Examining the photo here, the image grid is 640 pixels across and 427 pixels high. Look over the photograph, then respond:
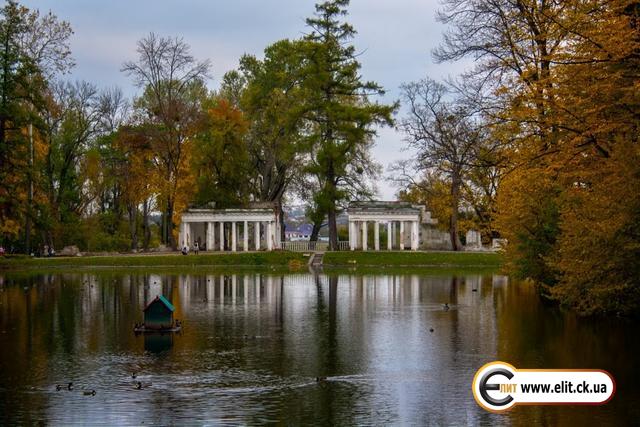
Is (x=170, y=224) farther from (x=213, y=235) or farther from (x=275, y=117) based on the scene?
(x=275, y=117)

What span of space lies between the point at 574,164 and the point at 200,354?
13.1 metres

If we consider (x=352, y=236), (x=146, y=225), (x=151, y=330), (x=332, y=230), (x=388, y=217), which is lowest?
(x=151, y=330)

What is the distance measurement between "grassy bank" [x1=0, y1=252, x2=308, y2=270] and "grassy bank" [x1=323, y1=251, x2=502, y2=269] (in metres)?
3.22

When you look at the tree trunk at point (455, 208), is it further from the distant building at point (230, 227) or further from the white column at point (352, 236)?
the distant building at point (230, 227)

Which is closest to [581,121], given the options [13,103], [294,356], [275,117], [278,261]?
[294,356]

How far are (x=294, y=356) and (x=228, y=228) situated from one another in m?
68.4

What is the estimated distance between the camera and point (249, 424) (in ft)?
53.5

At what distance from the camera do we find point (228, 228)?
3607 inches

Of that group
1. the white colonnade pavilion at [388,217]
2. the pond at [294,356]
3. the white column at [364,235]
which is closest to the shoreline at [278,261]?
the white colonnade pavilion at [388,217]

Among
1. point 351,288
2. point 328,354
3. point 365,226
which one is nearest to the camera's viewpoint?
point 328,354

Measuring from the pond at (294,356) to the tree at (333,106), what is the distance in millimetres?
35219

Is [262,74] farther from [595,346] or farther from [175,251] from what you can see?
[595,346]

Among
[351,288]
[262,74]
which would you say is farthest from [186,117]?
[351,288]

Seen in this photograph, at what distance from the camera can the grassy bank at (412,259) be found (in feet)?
235
